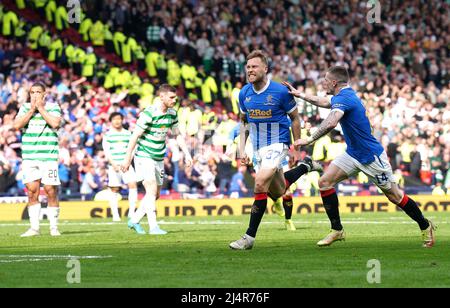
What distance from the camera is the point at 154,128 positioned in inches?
747

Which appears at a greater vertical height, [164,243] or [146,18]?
[146,18]

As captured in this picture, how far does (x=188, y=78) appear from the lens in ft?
118

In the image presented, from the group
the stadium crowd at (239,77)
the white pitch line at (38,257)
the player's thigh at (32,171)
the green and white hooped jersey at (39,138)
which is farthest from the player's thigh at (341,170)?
the stadium crowd at (239,77)

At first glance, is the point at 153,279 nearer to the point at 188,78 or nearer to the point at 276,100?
the point at 276,100

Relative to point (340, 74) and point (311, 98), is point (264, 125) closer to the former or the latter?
point (311, 98)

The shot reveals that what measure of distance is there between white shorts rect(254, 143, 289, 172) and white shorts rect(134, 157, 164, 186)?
3.98 metres

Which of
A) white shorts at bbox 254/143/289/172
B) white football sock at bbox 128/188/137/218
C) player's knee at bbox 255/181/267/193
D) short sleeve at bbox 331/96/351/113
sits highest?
short sleeve at bbox 331/96/351/113

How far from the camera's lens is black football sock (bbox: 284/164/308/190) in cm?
1934

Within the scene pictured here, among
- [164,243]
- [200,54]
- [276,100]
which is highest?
[200,54]

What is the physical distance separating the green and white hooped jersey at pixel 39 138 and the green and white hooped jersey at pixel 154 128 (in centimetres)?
146

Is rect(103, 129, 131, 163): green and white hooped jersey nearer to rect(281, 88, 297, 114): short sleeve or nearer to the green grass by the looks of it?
the green grass

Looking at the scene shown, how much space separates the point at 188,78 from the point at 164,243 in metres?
19.8

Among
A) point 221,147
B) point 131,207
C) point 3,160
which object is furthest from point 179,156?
point 131,207

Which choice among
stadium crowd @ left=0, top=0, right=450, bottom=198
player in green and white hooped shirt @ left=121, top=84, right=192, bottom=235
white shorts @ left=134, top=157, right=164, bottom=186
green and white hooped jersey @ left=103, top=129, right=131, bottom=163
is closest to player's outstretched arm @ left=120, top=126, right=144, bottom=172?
player in green and white hooped shirt @ left=121, top=84, right=192, bottom=235
